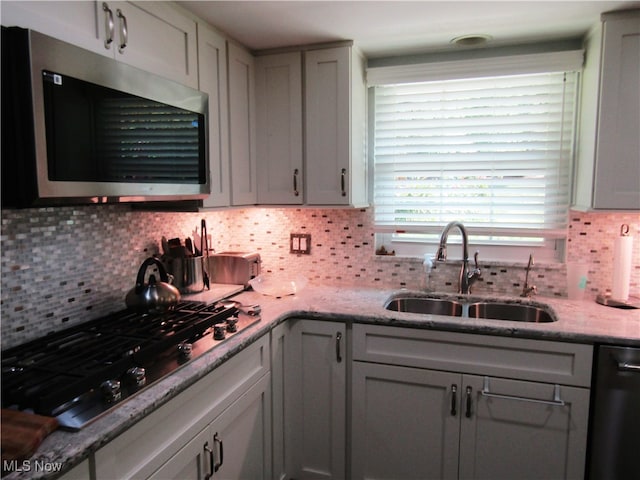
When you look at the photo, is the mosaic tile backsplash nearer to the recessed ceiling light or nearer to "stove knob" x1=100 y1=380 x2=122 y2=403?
"stove knob" x1=100 y1=380 x2=122 y2=403

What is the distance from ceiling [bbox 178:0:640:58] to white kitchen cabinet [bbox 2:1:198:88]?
0.47 feet

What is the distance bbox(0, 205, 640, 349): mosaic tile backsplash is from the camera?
1.47 m

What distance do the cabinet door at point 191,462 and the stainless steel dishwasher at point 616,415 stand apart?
143 centimetres

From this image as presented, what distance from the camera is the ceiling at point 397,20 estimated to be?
5.82ft

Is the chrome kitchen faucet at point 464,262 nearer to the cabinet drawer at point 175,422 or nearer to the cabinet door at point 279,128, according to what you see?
the cabinet door at point 279,128

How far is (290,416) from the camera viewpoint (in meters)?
2.04


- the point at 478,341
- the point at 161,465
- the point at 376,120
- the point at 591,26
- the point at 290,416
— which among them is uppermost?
the point at 591,26

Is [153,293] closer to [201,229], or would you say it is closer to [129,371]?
[129,371]

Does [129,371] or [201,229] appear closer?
[129,371]

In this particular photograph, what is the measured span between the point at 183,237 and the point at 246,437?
1042mm

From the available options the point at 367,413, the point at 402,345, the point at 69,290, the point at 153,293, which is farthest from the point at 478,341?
the point at 69,290

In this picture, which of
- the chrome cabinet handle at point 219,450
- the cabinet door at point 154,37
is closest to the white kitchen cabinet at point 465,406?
the chrome cabinet handle at point 219,450

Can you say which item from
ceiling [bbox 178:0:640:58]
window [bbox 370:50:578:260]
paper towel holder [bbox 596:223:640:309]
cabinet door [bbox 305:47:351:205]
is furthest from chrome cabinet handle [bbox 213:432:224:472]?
paper towel holder [bbox 596:223:640:309]

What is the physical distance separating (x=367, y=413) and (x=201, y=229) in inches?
48.1
